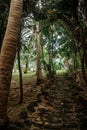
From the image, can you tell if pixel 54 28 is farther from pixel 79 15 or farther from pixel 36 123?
pixel 36 123

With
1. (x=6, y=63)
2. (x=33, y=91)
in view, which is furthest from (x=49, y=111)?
(x=33, y=91)

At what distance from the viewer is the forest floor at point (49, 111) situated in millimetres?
8070

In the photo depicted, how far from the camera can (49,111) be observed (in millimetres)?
9969

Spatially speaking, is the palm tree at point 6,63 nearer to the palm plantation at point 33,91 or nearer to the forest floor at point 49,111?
the palm plantation at point 33,91

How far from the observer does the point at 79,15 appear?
39.4ft

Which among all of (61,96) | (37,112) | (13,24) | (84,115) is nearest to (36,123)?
(37,112)

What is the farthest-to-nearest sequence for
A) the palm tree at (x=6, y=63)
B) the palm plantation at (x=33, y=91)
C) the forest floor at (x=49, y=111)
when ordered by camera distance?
the forest floor at (x=49, y=111)
the palm plantation at (x=33, y=91)
the palm tree at (x=6, y=63)

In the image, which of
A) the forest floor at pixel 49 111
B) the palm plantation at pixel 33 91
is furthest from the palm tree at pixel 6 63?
the forest floor at pixel 49 111

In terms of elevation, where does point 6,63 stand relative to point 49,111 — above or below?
above

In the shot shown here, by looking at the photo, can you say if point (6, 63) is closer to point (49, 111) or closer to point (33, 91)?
point (49, 111)

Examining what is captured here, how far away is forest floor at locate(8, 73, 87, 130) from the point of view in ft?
26.5

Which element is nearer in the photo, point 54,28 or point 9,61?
point 9,61

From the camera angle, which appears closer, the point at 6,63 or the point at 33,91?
the point at 6,63

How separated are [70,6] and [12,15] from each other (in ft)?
17.3
